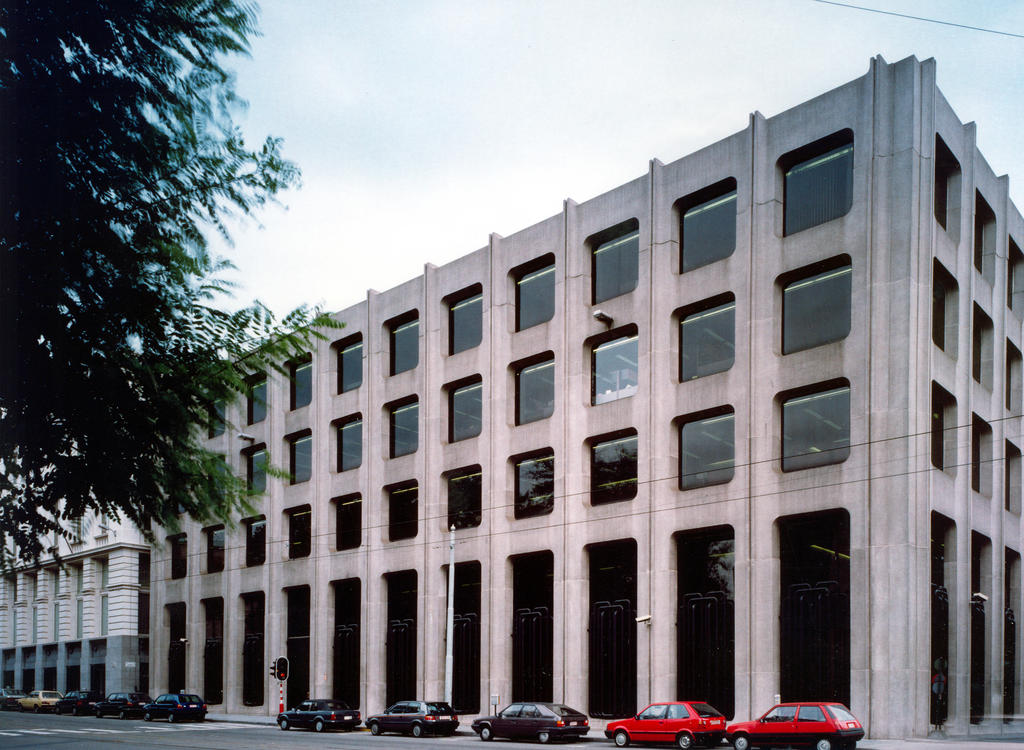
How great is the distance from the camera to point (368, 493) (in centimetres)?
4916

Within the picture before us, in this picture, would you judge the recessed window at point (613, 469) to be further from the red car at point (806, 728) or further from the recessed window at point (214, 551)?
the recessed window at point (214, 551)

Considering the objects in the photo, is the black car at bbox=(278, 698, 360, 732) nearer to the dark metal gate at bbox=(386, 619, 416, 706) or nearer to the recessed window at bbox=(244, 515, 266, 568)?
the dark metal gate at bbox=(386, 619, 416, 706)

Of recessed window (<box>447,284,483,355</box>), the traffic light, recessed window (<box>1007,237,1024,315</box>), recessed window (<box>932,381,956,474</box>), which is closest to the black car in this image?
the traffic light

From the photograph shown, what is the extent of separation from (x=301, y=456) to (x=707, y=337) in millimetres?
25460

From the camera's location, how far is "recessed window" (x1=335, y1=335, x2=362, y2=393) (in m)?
52.2

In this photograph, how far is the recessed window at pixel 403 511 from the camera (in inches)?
1845

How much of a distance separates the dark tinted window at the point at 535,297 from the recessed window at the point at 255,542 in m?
19.7

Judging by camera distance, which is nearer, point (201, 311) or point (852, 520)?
point (201, 311)

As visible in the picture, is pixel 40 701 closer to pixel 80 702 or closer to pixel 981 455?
pixel 80 702

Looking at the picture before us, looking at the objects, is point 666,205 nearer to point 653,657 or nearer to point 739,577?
point 739,577

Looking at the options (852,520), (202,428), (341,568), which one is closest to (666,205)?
(852,520)

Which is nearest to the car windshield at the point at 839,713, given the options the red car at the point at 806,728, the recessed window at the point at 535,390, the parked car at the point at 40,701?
the red car at the point at 806,728

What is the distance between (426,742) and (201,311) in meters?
28.6

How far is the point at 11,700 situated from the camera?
65500 millimetres
